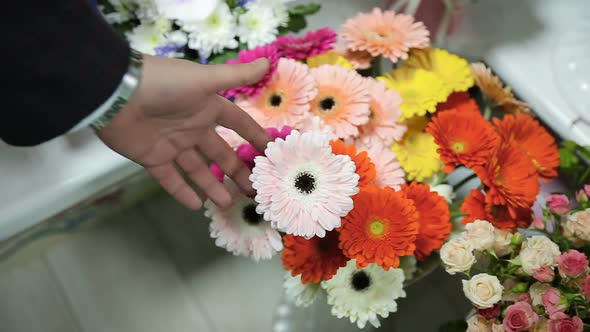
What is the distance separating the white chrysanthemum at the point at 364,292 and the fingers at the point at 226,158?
0.15 m

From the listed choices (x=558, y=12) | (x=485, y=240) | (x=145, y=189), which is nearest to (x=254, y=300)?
(x=145, y=189)

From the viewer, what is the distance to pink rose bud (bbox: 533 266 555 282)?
0.51 metres

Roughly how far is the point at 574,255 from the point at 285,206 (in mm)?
283

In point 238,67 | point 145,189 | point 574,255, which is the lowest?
point 145,189

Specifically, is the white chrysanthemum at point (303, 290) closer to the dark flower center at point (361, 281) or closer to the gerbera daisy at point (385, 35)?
the dark flower center at point (361, 281)

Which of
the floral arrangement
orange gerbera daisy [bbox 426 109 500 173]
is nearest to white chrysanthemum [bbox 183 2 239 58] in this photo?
the floral arrangement

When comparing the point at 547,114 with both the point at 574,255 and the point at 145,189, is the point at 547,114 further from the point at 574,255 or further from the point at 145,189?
the point at 145,189

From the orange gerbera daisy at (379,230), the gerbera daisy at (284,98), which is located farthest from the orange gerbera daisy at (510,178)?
the gerbera daisy at (284,98)

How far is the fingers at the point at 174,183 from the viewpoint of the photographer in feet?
1.94

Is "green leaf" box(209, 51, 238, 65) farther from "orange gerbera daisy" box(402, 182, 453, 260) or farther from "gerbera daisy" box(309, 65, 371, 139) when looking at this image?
"orange gerbera daisy" box(402, 182, 453, 260)

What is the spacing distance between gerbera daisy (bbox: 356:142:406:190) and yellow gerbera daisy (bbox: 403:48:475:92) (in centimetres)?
18

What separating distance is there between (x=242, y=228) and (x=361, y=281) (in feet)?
0.51

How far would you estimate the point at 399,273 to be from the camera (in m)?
0.62

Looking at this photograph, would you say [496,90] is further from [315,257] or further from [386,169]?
[315,257]
